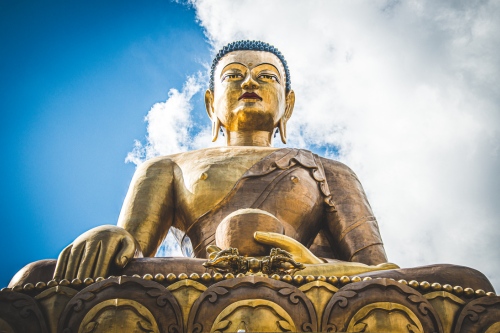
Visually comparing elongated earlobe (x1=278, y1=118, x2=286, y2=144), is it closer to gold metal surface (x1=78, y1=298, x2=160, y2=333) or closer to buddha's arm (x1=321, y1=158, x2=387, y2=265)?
buddha's arm (x1=321, y1=158, x2=387, y2=265)

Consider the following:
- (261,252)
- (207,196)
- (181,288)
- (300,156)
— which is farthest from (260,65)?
(181,288)

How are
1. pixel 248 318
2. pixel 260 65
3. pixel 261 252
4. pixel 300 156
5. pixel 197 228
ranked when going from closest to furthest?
pixel 248 318 → pixel 261 252 → pixel 197 228 → pixel 300 156 → pixel 260 65

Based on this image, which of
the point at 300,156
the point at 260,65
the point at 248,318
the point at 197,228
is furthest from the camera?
the point at 260,65

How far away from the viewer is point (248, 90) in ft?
28.1

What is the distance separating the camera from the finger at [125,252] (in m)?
5.71

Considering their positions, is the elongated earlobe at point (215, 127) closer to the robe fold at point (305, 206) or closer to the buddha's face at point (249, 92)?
the buddha's face at point (249, 92)

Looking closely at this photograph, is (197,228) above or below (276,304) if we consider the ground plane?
above

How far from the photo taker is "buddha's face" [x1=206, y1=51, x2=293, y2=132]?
8.55 meters

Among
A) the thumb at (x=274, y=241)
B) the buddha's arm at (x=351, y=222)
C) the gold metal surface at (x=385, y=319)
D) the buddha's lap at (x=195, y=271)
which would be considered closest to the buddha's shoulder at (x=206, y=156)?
the buddha's arm at (x=351, y=222)

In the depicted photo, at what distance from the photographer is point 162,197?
25.0 feet

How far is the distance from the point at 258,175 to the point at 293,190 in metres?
0.34

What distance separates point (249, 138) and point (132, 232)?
6.26 feet

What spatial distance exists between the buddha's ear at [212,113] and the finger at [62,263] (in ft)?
11.1

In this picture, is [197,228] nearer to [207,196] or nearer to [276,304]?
[207,196]
